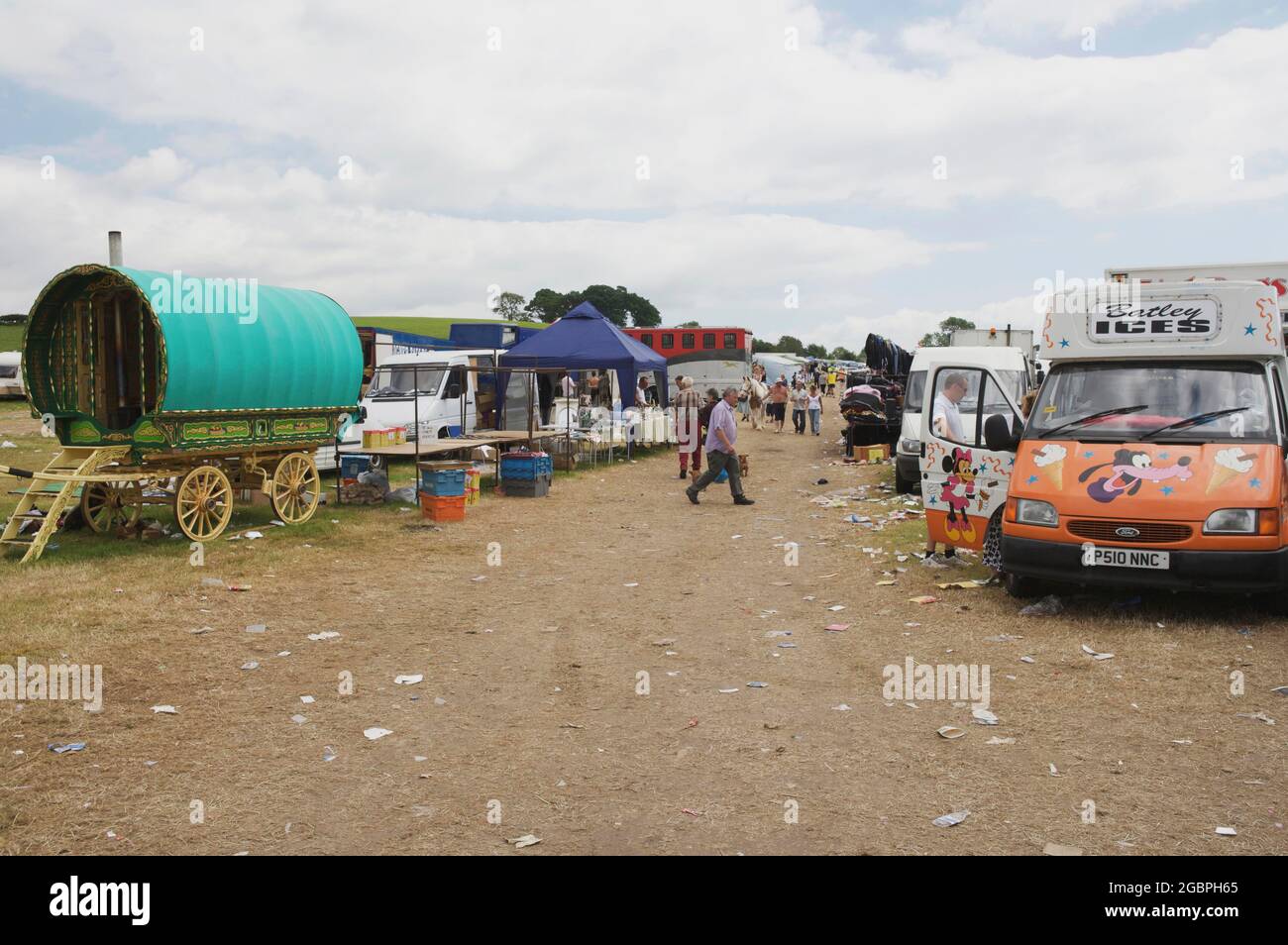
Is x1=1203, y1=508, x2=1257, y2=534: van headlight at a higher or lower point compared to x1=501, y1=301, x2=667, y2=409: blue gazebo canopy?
lower

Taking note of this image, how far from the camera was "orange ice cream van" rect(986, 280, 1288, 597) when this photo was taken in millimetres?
7270

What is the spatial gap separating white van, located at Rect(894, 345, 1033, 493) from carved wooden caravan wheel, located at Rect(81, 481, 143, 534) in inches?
424

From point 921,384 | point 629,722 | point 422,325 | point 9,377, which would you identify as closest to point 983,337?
point 921,384

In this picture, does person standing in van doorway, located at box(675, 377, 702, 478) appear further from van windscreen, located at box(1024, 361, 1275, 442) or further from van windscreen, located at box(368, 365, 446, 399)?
van windscreen, located at box(1024, 361, 1275, 442)

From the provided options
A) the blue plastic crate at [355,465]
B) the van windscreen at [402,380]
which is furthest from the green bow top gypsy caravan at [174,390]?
the van windscreen at [402,380]

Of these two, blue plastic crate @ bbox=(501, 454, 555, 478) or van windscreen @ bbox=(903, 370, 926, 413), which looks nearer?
blue plastic crate @ bbox=(501, 454, 555, 478)

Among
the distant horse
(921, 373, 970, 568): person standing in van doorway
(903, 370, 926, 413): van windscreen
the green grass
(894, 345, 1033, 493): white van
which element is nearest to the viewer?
(921, 373, 970, 568): person standing in van doorway

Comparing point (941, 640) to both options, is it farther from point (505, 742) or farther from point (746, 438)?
point (746, 438)

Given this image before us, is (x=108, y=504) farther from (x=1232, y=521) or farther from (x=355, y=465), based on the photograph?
(x=1232, y=521)

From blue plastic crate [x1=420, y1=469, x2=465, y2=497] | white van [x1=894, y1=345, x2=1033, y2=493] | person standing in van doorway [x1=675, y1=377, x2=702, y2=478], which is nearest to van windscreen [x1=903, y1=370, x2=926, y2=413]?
white van [x1=894, y1=345, x2=1033, y2=493]

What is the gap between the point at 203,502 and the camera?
11.6 meters

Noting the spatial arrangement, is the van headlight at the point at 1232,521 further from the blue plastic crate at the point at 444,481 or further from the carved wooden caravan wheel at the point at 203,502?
the carved wooden caravan wheel at the point at 203,502

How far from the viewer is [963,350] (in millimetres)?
17594
